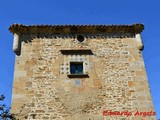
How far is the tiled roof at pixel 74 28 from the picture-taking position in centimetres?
1110

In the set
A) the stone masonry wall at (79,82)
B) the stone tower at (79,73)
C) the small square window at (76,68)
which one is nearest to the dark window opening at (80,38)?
the stone tower at (79,73)

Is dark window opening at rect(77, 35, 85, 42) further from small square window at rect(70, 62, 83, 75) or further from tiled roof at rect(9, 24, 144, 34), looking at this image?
small square window at rect(70, 62, 83, 75)

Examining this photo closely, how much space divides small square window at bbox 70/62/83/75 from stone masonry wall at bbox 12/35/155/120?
0.19 meters

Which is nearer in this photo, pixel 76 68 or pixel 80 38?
pixel 76 68

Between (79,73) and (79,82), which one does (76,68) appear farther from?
(79,82)

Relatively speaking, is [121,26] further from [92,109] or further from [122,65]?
[92,109]

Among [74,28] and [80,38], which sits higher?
[74,28]

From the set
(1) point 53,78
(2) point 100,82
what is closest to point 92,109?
(2) point 100,82

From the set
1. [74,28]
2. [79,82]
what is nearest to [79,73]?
[79,82]

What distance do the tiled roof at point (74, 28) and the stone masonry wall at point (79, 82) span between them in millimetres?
374

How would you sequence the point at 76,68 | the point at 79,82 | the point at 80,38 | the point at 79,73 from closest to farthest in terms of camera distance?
the point at 79,82 < the point at 79,73 < the point at 76,68 < the point at 80,38

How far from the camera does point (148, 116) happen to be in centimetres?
934

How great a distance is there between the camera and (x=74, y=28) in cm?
1129

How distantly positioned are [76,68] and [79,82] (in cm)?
71
